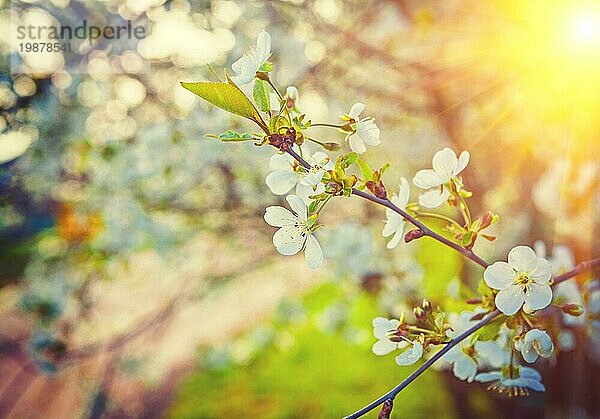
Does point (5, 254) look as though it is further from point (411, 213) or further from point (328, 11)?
point (411, 213)

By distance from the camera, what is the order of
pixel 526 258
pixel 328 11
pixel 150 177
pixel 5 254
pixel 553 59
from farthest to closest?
1. pixel 5 254
2. pixel 150 177
3. pixel 328 11
4. pixel 553 59
5. pixel 526 258

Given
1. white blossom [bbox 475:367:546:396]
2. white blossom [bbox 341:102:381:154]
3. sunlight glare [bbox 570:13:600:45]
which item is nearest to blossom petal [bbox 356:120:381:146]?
white blossom [bbox 341:102:381:154]

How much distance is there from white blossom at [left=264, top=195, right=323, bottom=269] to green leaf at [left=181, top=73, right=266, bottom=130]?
2.5 inches

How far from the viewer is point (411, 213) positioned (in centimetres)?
51

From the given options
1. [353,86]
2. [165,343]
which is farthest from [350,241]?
[165,343]

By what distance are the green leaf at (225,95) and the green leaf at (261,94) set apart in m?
0.01

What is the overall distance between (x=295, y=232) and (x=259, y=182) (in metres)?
1.20

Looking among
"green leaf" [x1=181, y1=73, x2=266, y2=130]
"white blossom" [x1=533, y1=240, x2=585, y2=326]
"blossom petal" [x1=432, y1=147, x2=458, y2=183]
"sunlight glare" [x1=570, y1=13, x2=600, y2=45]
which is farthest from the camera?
"sunlight glare" [x1=570, y1=13, x2=600, y2=45]

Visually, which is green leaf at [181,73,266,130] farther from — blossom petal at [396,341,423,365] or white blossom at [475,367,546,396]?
white blossom at [475,367,546,396]

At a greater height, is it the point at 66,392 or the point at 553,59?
the point at 553,59

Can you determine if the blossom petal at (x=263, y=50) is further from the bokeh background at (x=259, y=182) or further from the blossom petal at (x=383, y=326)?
the bokeh background at (x=259, y=182)

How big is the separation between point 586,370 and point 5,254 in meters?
1.86

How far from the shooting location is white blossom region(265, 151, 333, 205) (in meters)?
0.41

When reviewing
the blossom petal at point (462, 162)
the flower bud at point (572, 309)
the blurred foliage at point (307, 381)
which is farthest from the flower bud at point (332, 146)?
the blurred foliage at point (307, 381)
